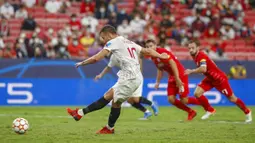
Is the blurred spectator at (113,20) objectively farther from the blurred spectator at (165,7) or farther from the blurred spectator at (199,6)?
the blurred spectator at (199,6)

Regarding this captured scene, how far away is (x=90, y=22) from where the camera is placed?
28578mm

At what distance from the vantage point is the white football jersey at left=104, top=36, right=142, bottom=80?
490 inches

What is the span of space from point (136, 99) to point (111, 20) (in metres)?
12.0

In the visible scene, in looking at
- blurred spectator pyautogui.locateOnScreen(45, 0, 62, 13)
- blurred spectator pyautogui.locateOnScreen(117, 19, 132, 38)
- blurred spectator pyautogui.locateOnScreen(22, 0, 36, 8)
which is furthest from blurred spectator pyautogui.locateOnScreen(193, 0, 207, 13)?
blurred spectator pyautogui.locateOnScreen(22, 0, 36, 8)

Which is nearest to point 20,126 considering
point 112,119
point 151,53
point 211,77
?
point 112,119

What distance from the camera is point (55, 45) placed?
2644 centimetres

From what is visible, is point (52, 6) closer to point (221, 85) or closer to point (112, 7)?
point (112, 7)

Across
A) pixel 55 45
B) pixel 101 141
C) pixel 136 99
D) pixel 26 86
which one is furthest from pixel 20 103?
pixel 101 141

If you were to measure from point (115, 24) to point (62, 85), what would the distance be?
Answer: 6253 mm

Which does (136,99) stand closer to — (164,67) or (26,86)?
(164,67)

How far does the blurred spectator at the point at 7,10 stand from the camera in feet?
93.4

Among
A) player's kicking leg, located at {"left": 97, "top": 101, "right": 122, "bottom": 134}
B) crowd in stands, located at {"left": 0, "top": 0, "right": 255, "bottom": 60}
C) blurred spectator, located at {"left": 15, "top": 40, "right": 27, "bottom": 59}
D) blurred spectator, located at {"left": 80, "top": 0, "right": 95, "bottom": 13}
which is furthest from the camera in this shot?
blurred spectator, located at {"left": 80, "top": 0, "right": 95, "bottom": 13}

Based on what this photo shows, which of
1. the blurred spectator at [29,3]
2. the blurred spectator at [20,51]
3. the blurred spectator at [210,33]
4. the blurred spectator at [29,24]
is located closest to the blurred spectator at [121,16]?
→ the blurred spectator at [29,24]

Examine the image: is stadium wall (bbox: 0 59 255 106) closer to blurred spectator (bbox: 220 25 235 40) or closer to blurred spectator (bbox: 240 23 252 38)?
blurred spectator (bbox: 220 25 235 40)
